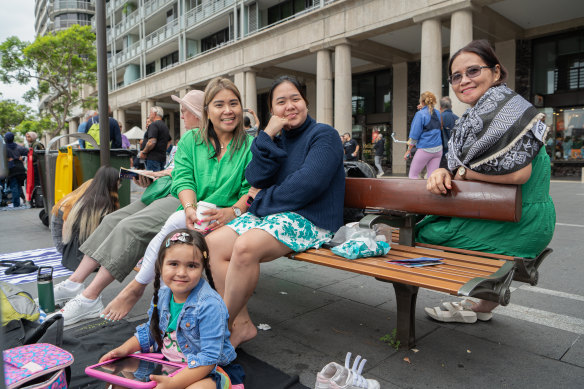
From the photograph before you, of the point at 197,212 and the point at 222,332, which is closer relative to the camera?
the point at 222,332

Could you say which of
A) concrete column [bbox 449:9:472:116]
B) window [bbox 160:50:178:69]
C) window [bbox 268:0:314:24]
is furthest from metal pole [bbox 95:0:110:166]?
window [bbox 160:50:178:69]

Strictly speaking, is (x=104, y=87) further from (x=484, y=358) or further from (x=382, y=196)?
(x=484, y=358)

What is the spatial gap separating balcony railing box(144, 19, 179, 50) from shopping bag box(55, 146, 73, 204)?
1025 inches

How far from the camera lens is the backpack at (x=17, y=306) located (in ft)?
8.43

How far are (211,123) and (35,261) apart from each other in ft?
11.6

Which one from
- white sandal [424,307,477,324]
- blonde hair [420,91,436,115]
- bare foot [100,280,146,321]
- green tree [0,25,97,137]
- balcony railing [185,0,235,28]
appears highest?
balcony railing [185,0,235,28]

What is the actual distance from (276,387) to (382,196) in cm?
155

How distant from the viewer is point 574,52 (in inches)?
642

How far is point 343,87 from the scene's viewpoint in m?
17.4

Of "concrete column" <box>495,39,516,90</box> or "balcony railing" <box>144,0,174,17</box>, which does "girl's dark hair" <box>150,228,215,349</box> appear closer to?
"concrete column" <box>495,39,516,90</box>

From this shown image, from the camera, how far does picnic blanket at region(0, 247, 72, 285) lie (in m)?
4.48

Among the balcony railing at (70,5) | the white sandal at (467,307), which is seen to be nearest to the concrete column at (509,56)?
the white sandal at (467,307)

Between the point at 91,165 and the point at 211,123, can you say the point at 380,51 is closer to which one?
the point at 91,165

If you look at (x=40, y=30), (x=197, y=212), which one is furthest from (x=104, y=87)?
(x=40, y=30)
